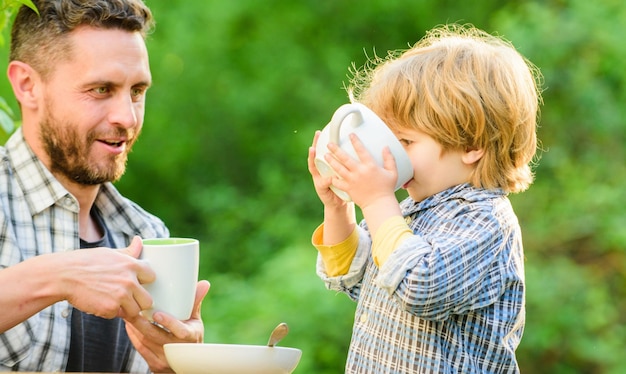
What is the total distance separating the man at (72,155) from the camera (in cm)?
197

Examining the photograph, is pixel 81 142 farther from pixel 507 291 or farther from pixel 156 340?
pixel 507 291

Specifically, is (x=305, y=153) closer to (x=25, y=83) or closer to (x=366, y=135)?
(x=25, y=83)

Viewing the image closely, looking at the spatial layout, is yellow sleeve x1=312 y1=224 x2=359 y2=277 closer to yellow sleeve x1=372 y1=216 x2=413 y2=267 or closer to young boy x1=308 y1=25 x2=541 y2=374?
young boy x1=308 y1=25 x2=541 y2=374

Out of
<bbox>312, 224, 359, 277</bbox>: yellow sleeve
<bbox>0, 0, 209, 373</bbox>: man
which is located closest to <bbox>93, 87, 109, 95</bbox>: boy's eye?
<bbox>0, 0, 209, 373</bbox>: man

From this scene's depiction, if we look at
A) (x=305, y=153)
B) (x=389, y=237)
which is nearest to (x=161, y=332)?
(x=389, y=237)

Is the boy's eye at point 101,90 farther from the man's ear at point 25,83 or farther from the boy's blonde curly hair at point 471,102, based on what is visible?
the boy's blonde curly hair at point 471,102

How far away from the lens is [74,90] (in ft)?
6.96

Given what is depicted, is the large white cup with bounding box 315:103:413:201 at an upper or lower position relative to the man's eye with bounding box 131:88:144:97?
lower

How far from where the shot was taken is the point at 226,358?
147 centimetres

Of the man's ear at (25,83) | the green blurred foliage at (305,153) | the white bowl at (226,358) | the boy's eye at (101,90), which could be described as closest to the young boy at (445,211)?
the white bowl at (226,358)

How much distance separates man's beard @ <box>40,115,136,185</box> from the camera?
2.13 meters

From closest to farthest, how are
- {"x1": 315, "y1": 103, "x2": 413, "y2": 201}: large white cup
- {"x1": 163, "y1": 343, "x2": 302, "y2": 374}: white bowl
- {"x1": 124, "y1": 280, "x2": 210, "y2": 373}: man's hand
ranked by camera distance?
{"x1": 163, "y1": 343, "x2": 302, "y2": 374}: white bowl, {"x1": 315, "y1": 103, "x2": 413, "y2": 201}: large white cup, {"x1": 124, "y1": 280, "x2": 210, "y2": 373}: man's hand

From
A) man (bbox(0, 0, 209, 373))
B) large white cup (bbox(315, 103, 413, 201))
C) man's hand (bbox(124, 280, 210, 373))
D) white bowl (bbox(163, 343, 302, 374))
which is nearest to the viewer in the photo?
white bowl (bbox(163, 343, 302, 374))

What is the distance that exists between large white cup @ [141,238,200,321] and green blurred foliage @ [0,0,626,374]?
8.34 ft
